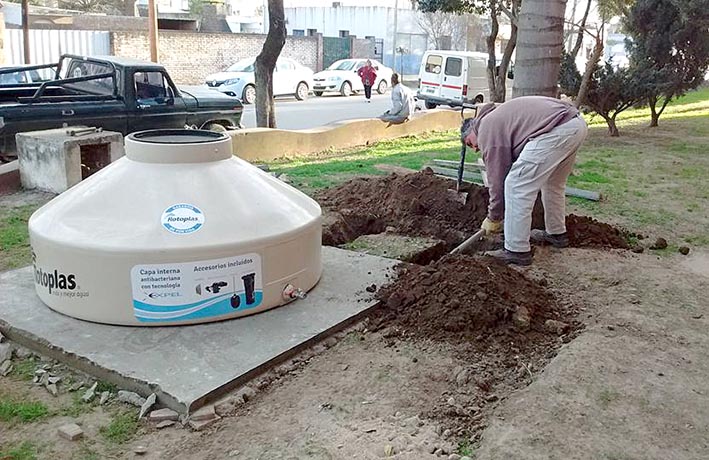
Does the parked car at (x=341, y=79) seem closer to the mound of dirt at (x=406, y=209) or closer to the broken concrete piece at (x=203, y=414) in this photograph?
the mound of dirt at (x=406, y=209)

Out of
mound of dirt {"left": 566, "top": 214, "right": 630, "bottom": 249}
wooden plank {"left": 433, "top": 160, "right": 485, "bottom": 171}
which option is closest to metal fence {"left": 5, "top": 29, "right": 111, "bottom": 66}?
wooden plank {"left": 433, "top": 160, "right": 485, "bottom": 171}

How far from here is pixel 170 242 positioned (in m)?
4.12

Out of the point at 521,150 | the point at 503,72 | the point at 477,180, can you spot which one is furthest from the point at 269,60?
the point at 521,150

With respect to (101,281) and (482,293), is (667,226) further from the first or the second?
(101,281)

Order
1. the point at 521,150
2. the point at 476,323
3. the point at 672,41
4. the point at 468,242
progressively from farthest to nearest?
the point at 672,41 < the point at 468,242 < the point at 521,150 < the point at 476,323

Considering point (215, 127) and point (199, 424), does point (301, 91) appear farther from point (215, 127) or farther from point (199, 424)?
point (199, 424)

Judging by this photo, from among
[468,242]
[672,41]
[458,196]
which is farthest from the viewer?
[672,41]

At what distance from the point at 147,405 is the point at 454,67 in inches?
885

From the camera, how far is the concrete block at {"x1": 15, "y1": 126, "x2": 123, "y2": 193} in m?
8.06

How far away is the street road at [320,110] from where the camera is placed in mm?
18984

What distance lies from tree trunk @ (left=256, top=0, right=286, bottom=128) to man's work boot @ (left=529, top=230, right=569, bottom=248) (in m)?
7.57

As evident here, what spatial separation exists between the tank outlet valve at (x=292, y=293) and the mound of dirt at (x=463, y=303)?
512 mm

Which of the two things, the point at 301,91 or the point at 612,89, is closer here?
the point at 612,89

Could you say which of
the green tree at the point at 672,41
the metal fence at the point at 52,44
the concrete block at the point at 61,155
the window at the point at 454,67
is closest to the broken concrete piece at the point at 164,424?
the concrete block at the point at 61,155
